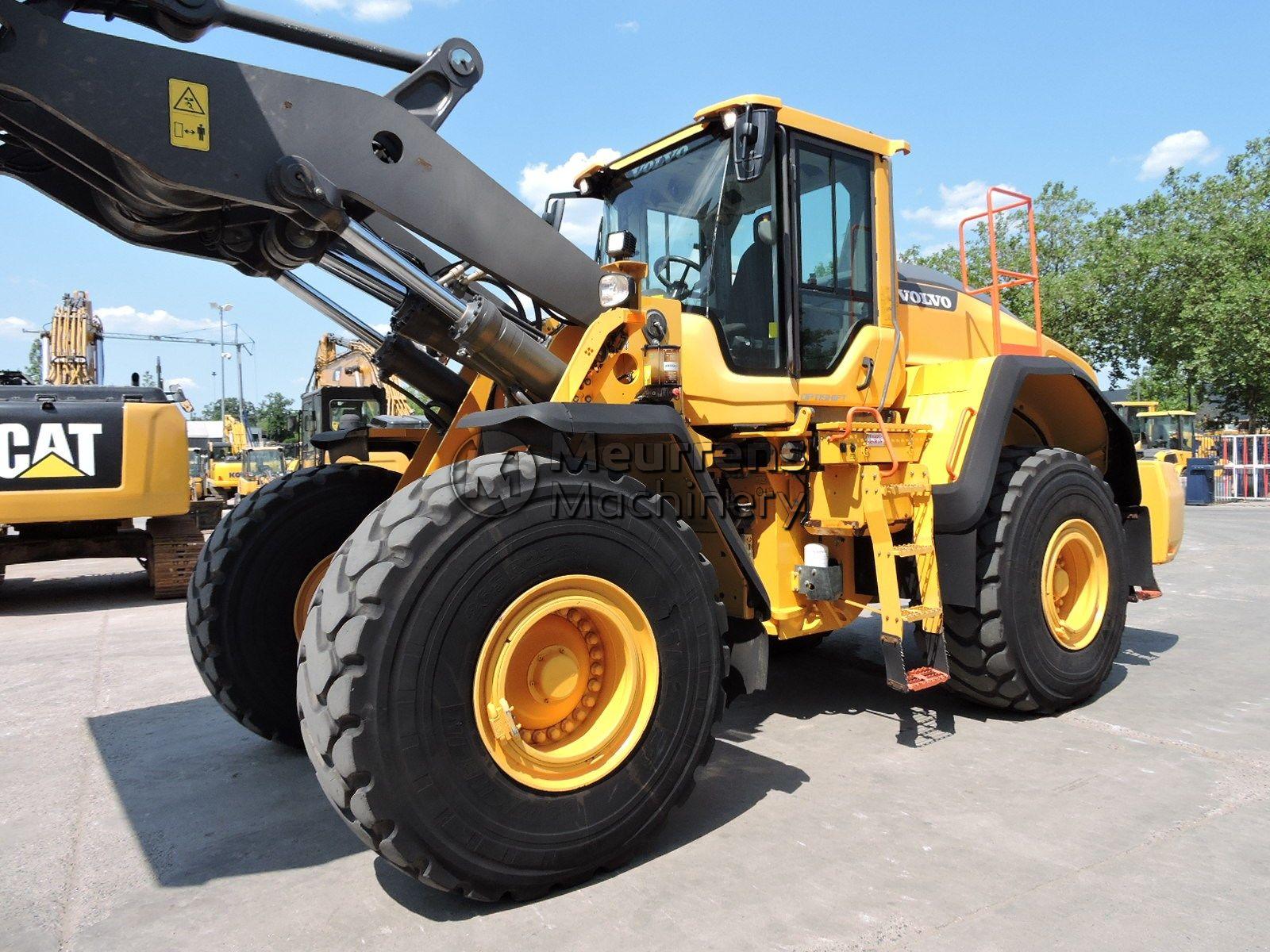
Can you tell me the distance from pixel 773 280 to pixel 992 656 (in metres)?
2.11

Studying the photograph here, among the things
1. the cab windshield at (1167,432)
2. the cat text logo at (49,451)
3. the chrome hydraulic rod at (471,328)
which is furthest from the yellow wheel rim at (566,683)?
the cab windshield at (1167,432)

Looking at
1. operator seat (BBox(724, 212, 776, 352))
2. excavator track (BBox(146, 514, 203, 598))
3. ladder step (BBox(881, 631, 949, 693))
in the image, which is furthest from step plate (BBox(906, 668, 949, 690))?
excavator track (BBox(146, 514, 203, 598))

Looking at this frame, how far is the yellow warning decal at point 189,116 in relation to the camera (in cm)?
268

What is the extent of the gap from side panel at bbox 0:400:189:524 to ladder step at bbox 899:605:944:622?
25.4 feet

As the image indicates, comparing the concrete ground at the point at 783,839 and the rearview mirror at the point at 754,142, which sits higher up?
the rearview mirror at the point at 754,142

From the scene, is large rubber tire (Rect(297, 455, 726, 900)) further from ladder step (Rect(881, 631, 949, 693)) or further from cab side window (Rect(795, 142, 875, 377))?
cab side window (Rect(795, 142, 875, 377))

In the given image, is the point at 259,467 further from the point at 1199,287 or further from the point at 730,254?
the point at 1199,287

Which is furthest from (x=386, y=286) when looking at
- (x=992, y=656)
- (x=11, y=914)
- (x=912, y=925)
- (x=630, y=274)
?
(x=992, y=656)

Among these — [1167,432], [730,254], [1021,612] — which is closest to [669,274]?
[730,254]

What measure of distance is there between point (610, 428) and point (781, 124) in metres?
1.97

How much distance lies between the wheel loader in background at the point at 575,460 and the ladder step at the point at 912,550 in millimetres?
21

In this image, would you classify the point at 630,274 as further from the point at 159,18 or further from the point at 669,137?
the point at 159,18

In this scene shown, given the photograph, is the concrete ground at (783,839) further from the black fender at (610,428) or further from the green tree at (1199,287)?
the green tree at (1199,287)

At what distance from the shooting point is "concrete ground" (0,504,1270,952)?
101 inches
